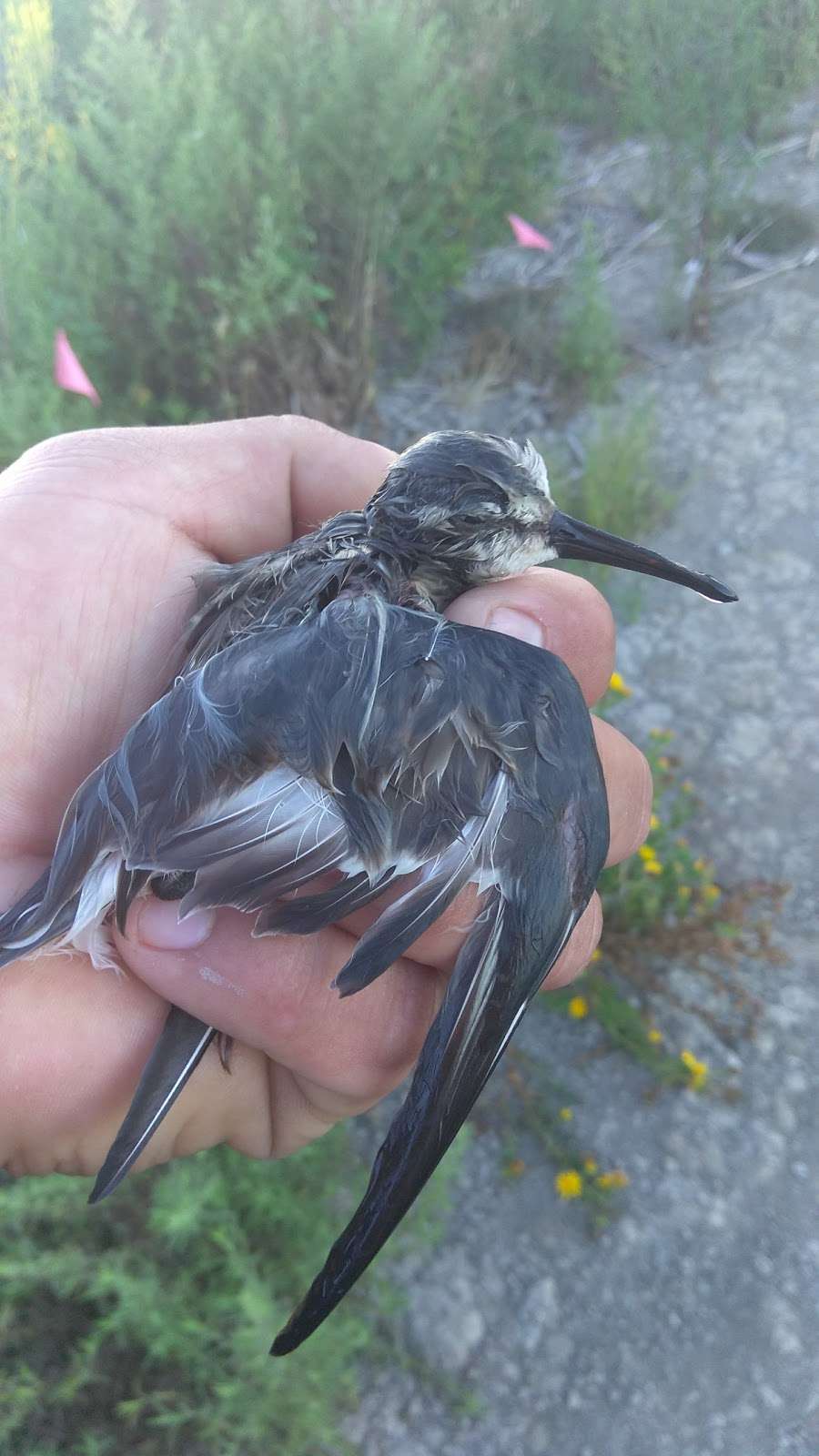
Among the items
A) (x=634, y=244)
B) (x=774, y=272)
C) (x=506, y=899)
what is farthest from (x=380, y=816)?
(x=634, y=244)

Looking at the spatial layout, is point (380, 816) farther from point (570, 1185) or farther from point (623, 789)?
point (570, 1185)

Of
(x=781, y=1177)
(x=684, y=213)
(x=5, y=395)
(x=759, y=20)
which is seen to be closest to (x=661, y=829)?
(x=781, y=1177)

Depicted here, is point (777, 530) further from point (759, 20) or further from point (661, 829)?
point (759, 20)

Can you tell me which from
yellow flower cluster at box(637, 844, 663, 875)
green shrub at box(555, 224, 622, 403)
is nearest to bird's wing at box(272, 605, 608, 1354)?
yellow flower cluster at box(637, 844, 663, 875)

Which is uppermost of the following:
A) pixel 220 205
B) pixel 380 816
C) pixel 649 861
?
pixel 220 205

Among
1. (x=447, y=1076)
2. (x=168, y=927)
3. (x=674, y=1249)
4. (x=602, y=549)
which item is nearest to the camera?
(x=447, y=1076)

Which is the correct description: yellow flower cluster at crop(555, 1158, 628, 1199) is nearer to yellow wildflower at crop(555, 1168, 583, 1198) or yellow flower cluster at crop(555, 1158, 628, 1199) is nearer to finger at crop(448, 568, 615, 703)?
yellow wildflower at crop(555, 1168, 583, 1198)
